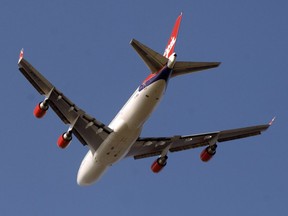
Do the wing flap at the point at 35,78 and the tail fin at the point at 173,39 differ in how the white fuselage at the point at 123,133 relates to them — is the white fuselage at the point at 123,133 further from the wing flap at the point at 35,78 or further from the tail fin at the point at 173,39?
the wing flap at the point at 35,78

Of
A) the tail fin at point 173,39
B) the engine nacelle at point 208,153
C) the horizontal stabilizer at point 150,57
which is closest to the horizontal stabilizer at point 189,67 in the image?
the horizontal stabilizer at point 150,57

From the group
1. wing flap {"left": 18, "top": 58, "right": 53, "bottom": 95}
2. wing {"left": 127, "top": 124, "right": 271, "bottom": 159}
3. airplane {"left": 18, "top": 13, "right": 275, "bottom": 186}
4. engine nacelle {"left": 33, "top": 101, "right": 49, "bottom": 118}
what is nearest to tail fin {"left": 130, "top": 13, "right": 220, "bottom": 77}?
airplane {"left": 18, "top": 13, "right": 275, "bottom": 186}

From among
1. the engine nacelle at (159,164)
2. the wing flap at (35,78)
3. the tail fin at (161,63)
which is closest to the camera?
the tail fin at (161,63)

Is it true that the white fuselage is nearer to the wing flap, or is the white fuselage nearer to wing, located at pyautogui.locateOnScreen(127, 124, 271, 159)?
wing, located at pyautogui.locateOnScreen(127, 124, 271, 159)

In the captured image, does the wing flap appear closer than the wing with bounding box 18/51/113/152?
Yes

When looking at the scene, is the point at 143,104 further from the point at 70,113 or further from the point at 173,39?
the point at 173,39

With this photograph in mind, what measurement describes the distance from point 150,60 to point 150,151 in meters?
13.0

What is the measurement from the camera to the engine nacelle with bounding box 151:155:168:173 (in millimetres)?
65688

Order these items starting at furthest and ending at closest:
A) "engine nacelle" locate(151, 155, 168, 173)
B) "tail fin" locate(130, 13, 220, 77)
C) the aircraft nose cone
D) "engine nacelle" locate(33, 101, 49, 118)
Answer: "engine nacelle" locate(151, 155, 168, 173)
the aircraft nose cone
"engine nacelle" locate(33, 101, 49, 118)
"tail fin" locate(130, 13, 220, 77)

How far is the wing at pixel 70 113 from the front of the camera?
188 feet

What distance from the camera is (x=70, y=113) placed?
59.8m

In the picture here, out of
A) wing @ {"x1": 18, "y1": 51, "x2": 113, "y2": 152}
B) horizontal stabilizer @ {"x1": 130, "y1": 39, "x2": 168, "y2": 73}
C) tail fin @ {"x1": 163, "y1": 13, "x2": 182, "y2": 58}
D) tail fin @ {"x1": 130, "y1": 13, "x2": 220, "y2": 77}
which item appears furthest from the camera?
tail fin @ {"x1": 163, "y1": 13, "x2": 182, "y2": 58}

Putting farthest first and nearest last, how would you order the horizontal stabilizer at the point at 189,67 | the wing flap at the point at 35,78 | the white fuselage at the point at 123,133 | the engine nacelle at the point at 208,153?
the engine nacelle at the point at 208,153 < the wing flap at the point at 35,78 < the white fuselage at the point at 123,133 < the horizontal stabilizer at the point at 189,67

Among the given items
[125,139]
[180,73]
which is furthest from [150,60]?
[125,139]
